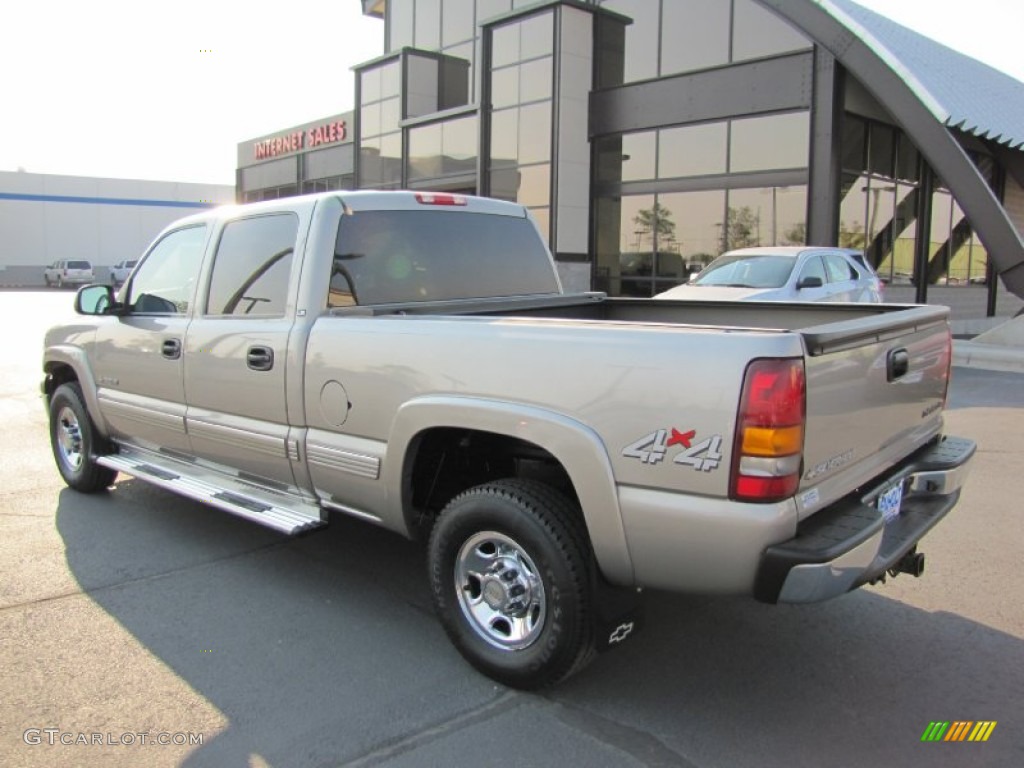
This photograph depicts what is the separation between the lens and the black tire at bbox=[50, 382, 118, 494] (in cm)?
567

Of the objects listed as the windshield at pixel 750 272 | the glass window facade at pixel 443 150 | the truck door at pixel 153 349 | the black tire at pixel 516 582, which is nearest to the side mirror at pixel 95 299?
the truck door at pixel 153 349

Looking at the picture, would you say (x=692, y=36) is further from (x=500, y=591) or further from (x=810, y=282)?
(x=500, y=591)

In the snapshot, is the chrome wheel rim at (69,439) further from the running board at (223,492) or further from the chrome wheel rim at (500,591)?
the chrome wheel rim at (500,591)

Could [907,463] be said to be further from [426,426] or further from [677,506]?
[426,426]

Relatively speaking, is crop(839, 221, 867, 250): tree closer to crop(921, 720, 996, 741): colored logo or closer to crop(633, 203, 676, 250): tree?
crop(633, 203, 676, 250): tree

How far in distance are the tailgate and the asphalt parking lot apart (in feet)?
2.77

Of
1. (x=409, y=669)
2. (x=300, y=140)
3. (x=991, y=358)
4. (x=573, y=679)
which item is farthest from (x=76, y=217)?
(x=573, y=679)

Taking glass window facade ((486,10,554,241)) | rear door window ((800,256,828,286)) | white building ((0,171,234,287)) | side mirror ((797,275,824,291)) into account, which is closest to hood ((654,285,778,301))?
side mirror ((797,275,824,291))

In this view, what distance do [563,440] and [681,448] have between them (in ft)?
1.45

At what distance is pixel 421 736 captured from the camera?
292cm

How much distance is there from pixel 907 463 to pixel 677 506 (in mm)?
1477

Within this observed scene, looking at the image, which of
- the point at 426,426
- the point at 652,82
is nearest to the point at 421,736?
the point at 426,426

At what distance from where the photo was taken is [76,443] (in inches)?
233

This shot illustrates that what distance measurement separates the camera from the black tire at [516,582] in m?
3.01
